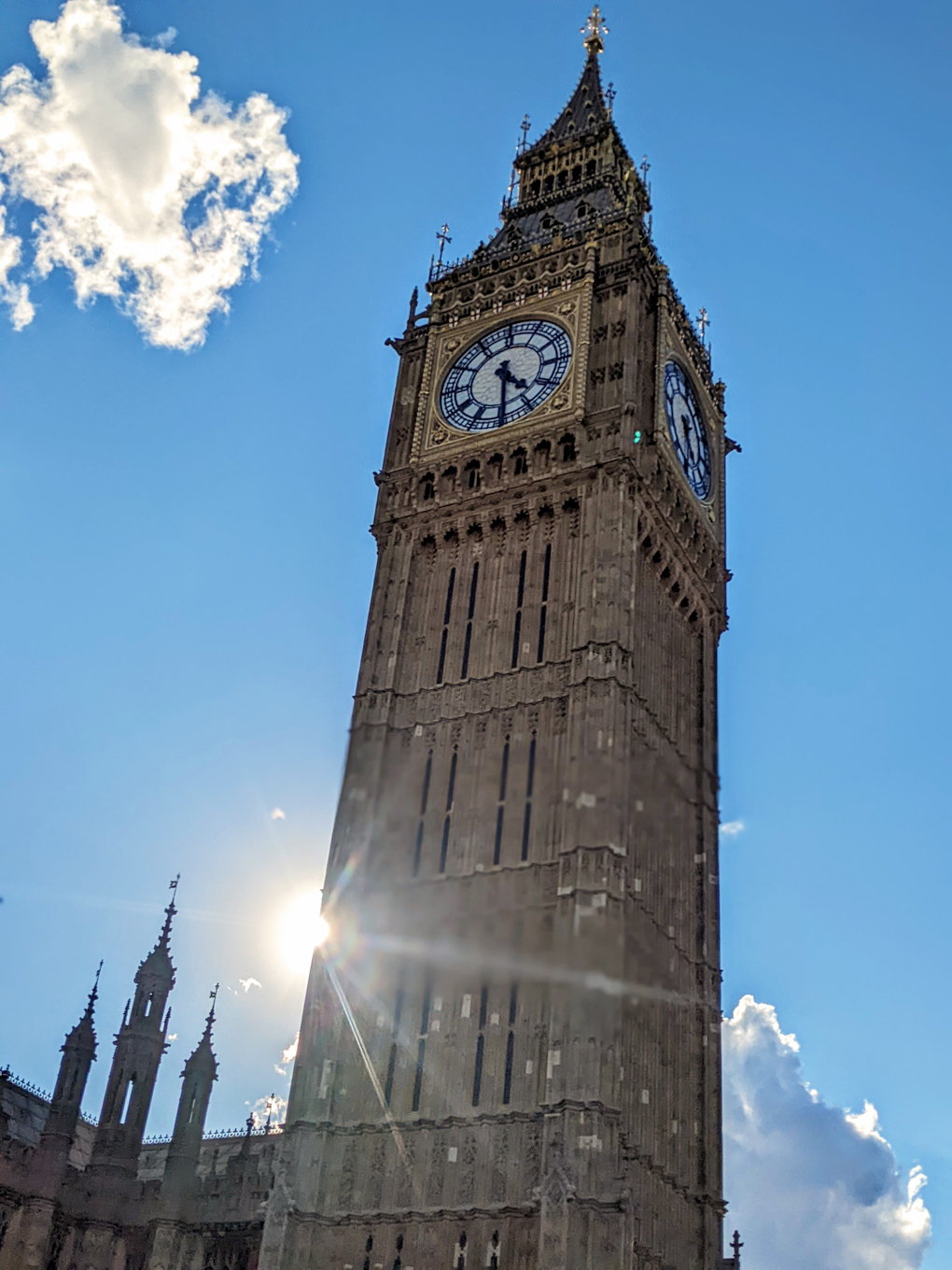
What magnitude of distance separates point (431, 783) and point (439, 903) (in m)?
5.07

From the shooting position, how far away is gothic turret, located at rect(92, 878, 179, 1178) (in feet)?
177

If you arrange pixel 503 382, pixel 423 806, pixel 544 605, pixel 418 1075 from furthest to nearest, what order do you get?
pixel 503 382 → pixel 544 605 → pixel 423 806 → pixel 418 1075

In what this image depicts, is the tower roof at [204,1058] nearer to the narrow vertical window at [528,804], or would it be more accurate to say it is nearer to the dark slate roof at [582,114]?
the narrow vertical window at [528,804]

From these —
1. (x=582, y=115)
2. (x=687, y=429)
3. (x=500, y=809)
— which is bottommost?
(x=500, y=809)

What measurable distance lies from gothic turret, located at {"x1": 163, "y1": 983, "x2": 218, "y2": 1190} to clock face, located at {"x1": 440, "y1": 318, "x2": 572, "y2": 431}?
90.4ft

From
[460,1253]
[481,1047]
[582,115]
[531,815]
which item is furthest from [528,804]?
[582,115]

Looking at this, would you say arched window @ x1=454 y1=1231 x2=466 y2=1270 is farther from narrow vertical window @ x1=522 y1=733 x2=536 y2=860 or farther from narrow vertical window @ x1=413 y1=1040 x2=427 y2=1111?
narrow vertical window @ x1=522 y1=733 x2=536 y2=860

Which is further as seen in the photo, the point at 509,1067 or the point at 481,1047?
the point at 481,1047

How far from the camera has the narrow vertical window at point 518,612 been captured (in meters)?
55.7

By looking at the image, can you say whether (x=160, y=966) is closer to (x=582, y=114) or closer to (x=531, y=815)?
(x=531, y=815)

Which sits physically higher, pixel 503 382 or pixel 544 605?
pixel 503 382

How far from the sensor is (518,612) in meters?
56.7

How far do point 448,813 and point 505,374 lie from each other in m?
21.0

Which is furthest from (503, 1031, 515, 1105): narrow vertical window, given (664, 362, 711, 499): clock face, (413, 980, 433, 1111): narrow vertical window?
→ (664, 362, 711, 499): clock face
